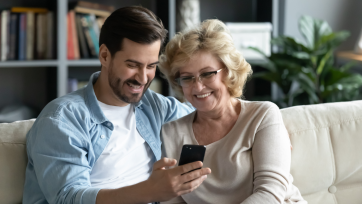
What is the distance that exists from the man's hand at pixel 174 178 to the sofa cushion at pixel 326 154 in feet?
2.00

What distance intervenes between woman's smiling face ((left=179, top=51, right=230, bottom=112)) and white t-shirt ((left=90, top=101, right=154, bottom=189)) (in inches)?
10.4

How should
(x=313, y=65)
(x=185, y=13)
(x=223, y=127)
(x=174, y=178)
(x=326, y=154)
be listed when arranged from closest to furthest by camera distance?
(x=174, y=178), (x=223, y=127), (x=326, y=154), (x=313, y=65), (x=185, y=13)

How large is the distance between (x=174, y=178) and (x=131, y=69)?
0.49 meters

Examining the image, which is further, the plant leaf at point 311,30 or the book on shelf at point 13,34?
the plant leaf at point 311,30

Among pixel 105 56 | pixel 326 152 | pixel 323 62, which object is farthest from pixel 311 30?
pixel 105 56

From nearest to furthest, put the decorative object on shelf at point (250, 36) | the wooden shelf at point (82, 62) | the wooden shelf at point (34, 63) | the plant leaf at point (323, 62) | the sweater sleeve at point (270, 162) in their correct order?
the sweater sleeve at point (270, 162), the wooden shelf at point (34, 63), the wooden shelf at point (82, 62), the plant leaf at point (323, 62), the decorative object on shelf at point (250, 36)

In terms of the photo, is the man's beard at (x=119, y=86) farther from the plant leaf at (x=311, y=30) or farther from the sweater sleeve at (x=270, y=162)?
the plant leaf at (x=311, y=30)

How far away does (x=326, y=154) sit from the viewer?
5.20 feet

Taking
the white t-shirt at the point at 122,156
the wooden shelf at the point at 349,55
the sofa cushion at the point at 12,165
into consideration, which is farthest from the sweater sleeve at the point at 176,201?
the wooden shelf at the point at 349,55

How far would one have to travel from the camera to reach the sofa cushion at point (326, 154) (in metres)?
1.57

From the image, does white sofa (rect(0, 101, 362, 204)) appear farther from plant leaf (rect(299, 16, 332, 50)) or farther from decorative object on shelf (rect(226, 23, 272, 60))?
decorative object on shelf (rect(226, 23, 272, 60))

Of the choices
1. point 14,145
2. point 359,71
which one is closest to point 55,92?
point 14,145

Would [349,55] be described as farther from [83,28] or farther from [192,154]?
[192,154]

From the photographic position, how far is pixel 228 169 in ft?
4.51
